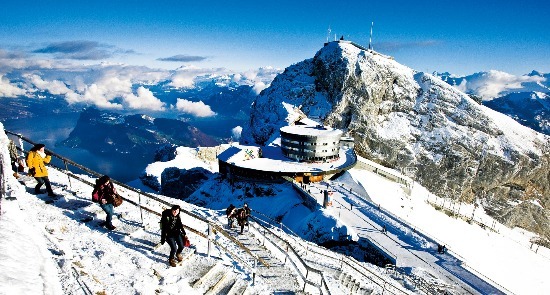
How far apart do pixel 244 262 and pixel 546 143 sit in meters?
142

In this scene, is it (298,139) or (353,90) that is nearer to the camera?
(298,139)

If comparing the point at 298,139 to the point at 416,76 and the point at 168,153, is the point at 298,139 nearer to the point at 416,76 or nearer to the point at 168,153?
the point at 168,153

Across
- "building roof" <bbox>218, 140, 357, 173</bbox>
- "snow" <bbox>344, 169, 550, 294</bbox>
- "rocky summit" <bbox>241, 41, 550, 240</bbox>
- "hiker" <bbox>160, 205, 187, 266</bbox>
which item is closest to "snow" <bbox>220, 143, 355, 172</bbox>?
"building roof" <bbox>218, 140, 357, 173</bbox>

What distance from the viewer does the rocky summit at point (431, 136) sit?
10638 centimetres

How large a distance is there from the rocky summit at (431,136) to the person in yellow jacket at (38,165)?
291 feet

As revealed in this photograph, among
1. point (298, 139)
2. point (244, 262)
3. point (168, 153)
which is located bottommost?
point (168, 153)

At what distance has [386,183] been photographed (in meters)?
66.2

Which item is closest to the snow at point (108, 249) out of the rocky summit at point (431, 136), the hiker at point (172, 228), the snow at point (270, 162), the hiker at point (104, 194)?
the hiker at point (172, 228)

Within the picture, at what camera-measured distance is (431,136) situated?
4407 inches

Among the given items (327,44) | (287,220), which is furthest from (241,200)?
(327,44)

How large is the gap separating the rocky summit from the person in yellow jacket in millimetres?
88815

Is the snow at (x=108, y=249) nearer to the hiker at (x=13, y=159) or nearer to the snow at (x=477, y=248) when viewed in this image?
the snow at (x=477, y=248)

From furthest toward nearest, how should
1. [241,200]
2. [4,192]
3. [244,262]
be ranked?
[241,200], [244,262], [4,192]

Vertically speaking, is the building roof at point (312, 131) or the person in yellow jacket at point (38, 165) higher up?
the person in yellow jacket at point (38, 165)
